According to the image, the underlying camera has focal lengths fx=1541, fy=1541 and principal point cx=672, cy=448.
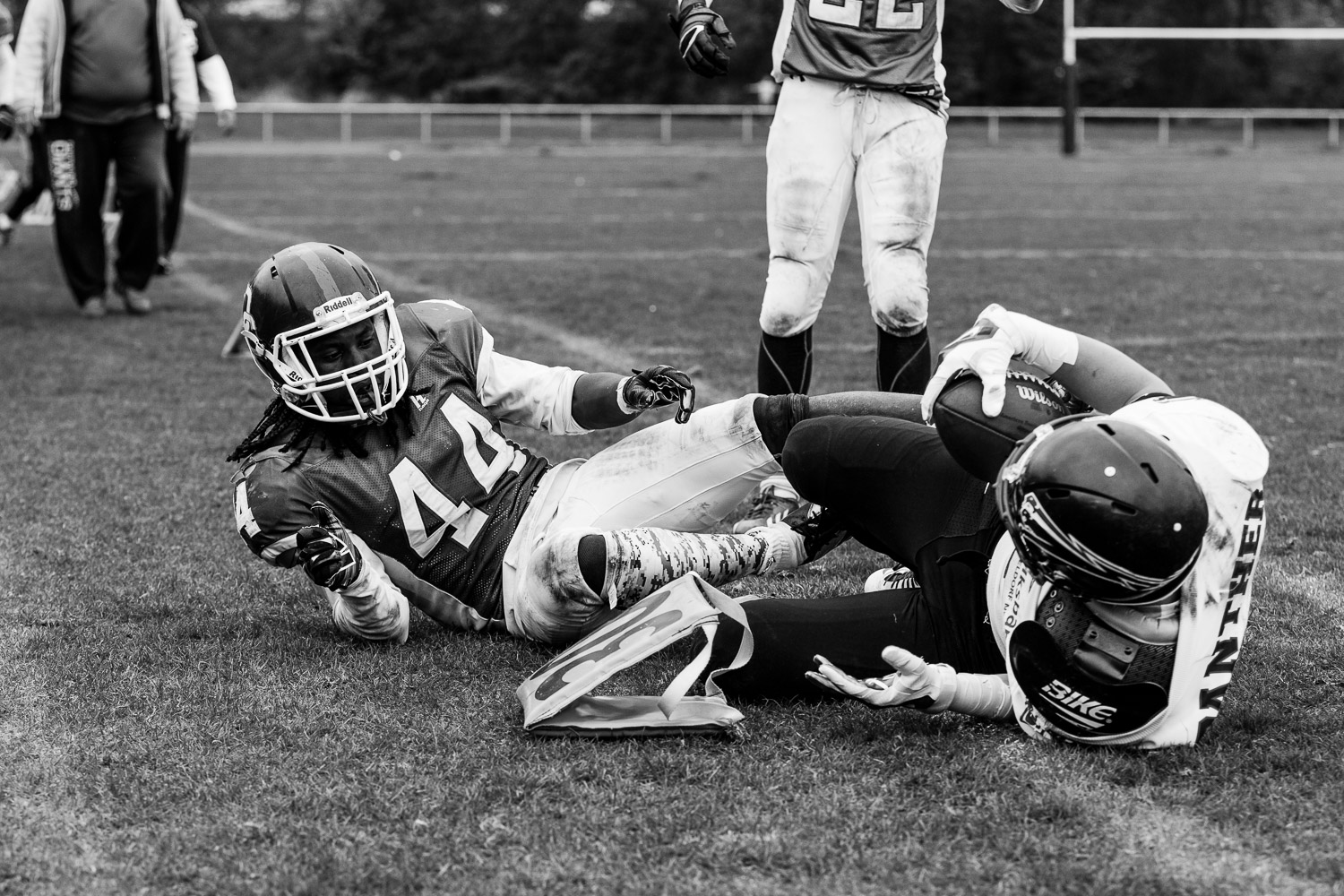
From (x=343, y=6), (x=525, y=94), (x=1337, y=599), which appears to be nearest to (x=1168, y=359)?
(x=1337, y=599)

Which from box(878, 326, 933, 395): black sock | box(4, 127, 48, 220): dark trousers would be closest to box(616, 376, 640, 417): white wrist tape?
box(878, 326, 933, 395): black sock

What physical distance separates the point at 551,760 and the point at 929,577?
0.85 metres

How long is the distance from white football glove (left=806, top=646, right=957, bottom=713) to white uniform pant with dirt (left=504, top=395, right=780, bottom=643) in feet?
2.69

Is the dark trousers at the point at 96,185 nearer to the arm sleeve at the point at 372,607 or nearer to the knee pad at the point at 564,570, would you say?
the arm sleeve at the point at 372,607

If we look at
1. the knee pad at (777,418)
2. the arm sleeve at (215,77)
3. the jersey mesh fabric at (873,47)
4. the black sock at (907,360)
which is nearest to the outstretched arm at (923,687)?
the knee pad at (777,418)

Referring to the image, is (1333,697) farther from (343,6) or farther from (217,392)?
(343,6)

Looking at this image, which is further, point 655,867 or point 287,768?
point 287,768

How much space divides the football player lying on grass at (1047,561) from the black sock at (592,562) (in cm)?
35

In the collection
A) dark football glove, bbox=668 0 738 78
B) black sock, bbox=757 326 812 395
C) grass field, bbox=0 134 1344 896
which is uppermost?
dark football glove, bbox=668 0 738 78

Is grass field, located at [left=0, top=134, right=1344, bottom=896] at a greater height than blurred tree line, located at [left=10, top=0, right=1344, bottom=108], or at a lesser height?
lesser

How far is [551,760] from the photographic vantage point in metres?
2.72

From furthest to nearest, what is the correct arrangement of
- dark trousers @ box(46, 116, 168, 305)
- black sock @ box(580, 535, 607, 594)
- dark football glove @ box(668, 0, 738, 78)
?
dark trousers @ box(46, 116, 168, 305) → dark football glove @ box(668, 0, 738, 78) → black sock @ box(580, 535, 607, 594)

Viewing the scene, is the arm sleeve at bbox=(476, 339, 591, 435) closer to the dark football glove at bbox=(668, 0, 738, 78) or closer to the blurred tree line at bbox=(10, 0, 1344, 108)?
the dark football glove at bbox=(668, 0, 738, 78)

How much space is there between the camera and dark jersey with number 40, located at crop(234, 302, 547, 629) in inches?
130
